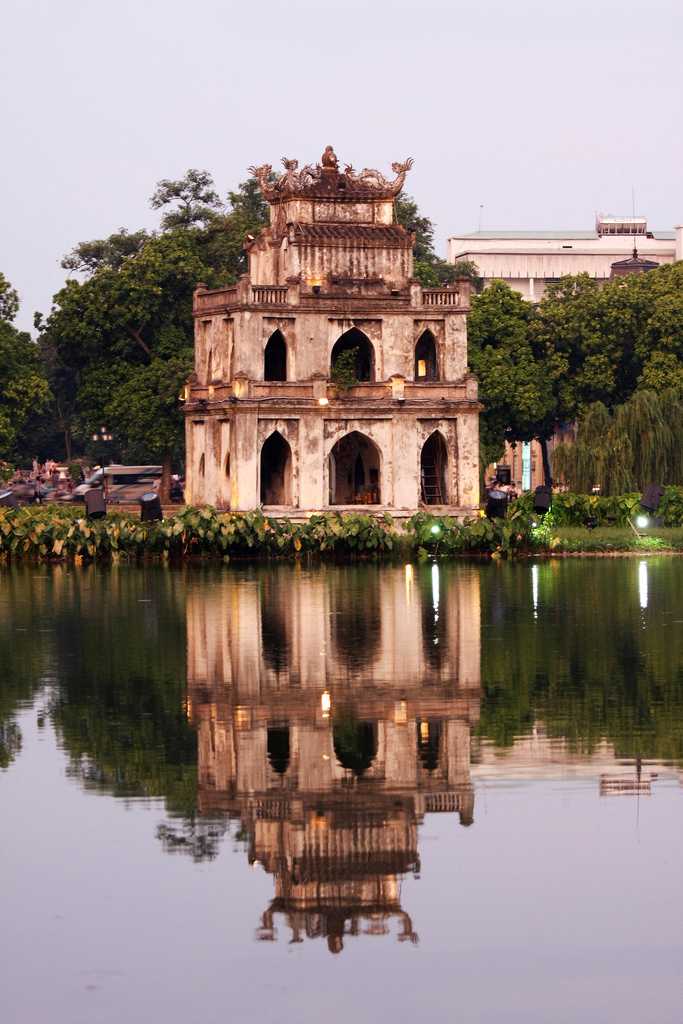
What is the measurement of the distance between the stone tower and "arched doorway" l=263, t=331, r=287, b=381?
44 mm

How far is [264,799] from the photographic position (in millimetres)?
16875

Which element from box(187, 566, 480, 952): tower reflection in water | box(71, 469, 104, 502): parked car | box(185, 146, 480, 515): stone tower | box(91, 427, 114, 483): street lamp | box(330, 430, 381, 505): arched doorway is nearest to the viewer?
box(187, 566, 480, 952): tower reflection in water

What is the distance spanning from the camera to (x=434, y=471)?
65375 millimetres

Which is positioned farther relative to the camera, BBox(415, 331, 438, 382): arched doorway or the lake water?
BBox(415, 331, 438, 382): arched doorway

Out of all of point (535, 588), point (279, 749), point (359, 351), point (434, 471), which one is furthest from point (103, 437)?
point (279, 749)

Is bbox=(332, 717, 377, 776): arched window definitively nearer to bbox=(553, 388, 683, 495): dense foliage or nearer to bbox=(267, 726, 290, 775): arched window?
bbox=(267, 726, 290, 775): arched window

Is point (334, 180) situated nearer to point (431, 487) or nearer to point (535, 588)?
point (431, 487)

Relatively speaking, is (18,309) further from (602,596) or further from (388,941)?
(388,941)

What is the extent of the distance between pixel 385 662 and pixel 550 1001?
49.2 ft

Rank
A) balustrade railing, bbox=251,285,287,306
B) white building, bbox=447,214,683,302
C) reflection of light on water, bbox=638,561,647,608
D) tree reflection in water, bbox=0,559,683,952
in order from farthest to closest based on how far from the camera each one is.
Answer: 1. white building, bbox=447,214,683,302
2. balustrade railing, bbox=251,285,287,306
3. reflection of light on water, bbox=638,561,647,608
4. tree reflection in water, bbox=0,559,683,952

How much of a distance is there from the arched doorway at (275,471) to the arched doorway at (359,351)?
3013mm

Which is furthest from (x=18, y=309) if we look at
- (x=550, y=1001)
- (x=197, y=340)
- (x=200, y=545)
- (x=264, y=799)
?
(x=550, y=1001)

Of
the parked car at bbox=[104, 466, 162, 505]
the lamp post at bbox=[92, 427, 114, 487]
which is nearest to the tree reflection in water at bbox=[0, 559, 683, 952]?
the parked car at bbox=[104, 466, 162, 505]

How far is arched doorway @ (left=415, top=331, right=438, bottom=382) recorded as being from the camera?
215ft
